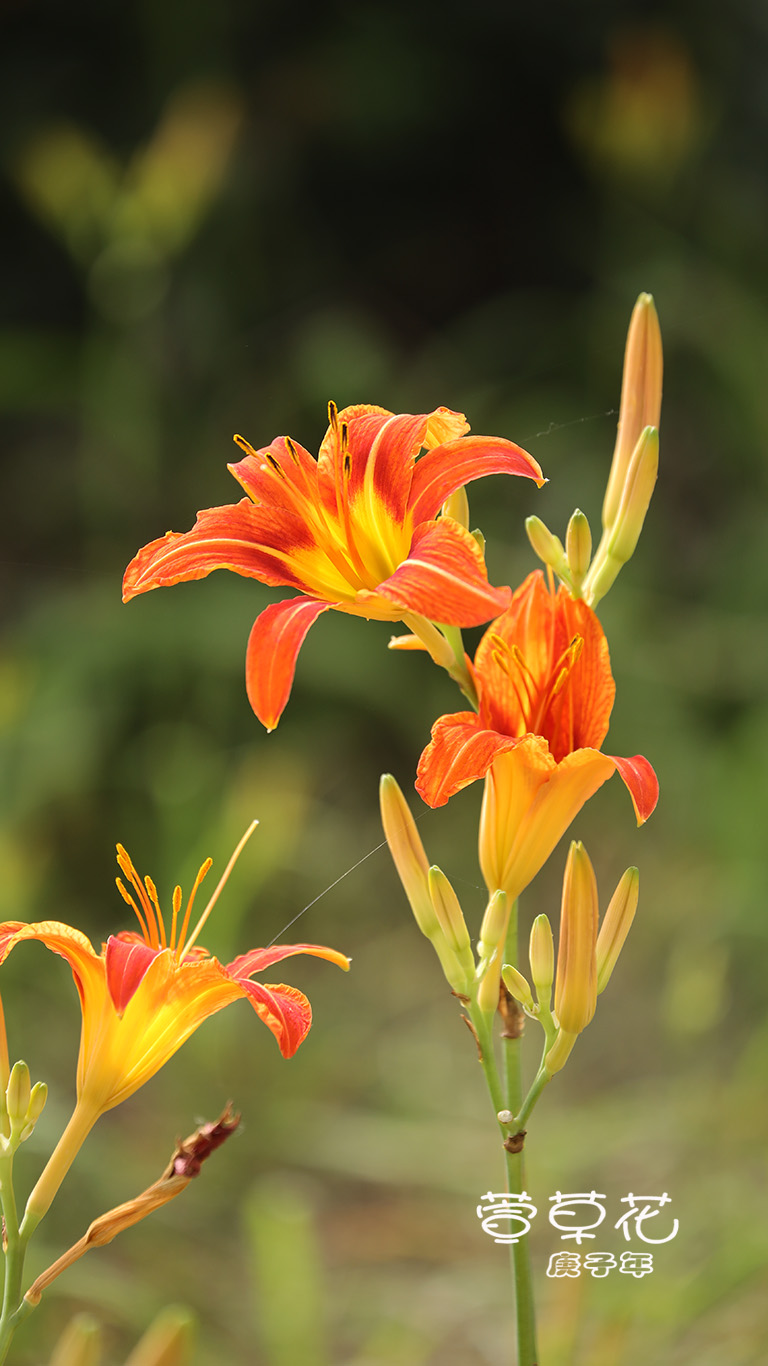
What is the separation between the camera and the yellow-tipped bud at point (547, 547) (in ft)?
0.76

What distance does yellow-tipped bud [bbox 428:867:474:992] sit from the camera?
0.23 meters

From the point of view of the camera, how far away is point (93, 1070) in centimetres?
23

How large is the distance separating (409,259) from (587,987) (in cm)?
121

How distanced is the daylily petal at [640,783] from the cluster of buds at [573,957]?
20 millimetres

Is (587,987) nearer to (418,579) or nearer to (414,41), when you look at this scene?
(418,579)

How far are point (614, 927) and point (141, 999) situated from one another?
103mm

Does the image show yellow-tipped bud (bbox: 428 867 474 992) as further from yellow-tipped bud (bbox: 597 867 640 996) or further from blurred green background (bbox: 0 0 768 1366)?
blurred green background (bbox: 0 0 768 1366)

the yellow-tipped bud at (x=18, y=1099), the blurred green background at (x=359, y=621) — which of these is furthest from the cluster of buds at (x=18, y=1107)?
the blurred green background at (x=359, y=621)

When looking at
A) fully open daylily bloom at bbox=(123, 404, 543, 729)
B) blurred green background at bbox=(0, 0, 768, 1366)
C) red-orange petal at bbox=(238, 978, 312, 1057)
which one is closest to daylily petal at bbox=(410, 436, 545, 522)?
fully open daylily bloom at bbox=(123, 404, 543, 729)

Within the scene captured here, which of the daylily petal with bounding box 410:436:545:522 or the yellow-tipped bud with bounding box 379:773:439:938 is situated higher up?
the daylily petal with bounding box 410:436:545:522

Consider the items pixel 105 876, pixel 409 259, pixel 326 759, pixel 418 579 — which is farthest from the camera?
pixel 409 259

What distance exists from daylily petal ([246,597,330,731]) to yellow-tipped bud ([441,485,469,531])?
2.2 inches

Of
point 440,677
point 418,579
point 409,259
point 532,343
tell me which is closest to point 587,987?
point 418,579

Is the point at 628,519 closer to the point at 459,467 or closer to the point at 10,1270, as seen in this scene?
the point at 459,467
